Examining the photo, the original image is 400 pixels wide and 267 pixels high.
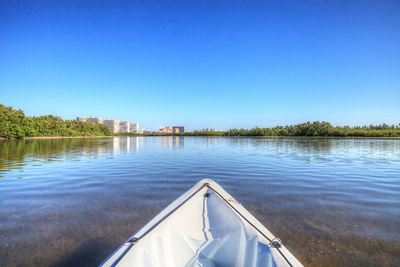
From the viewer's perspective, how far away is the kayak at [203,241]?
1.73 m

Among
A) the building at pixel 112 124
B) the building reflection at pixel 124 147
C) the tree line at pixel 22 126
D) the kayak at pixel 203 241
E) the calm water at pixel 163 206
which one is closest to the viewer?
the kayak at pixel 203 241

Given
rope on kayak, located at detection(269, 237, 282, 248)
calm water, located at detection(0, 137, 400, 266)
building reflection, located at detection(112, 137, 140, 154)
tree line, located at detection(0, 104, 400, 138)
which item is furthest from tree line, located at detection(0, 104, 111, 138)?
rope on kayak, located at detection(269, 237, 282, 248)

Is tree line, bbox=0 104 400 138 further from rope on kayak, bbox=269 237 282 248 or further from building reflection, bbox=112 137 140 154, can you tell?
rope on kayak, bbox=269 237 282 248

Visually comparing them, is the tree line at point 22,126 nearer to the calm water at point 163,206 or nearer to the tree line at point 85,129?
the tree line at point 85,129

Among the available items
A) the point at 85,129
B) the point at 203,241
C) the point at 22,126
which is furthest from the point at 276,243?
the point at 85,129

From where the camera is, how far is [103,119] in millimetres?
188250

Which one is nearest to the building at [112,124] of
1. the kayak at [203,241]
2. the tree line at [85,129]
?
the tree line at [85,129]

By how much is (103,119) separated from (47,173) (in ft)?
664

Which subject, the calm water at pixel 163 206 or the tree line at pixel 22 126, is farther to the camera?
the tree line at pixel 22 126

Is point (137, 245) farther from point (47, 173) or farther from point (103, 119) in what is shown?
point (103, 119)

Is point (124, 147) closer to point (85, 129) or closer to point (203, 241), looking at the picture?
point (203, 241)

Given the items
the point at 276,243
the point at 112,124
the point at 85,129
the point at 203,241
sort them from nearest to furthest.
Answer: the point at 276,243, the point at 203,241, the point at 85,129, the point at 112,124

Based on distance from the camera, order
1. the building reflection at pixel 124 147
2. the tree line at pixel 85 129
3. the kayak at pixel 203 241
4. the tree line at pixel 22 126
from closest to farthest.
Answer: the kayak at pixel 203 241, the building reflection at pixel 124 147, the tree line at pixel 22 126, the tree line at pixel 85 129

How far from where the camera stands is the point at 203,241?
92.4 inches
